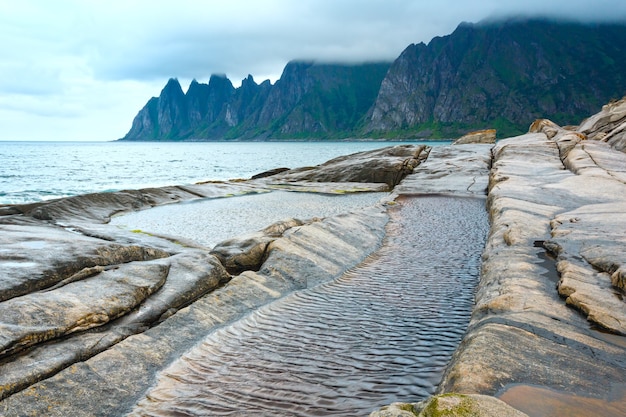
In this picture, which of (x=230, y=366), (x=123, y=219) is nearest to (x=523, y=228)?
(x=230, y=366)

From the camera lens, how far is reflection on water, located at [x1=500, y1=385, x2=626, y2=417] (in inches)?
218

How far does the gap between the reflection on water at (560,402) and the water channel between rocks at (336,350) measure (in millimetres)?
1834

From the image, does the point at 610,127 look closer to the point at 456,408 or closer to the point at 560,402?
the point at 560,402

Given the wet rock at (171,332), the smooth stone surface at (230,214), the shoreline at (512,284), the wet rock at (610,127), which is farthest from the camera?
the wet rock at (610,127)

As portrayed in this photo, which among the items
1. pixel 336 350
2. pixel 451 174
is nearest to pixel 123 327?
pixel 336 350

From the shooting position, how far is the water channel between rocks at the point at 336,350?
742cm

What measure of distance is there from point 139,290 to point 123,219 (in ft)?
66.2

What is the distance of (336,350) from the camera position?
9.31 metres

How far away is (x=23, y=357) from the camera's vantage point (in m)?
7.59

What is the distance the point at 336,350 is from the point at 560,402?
14.8 feet

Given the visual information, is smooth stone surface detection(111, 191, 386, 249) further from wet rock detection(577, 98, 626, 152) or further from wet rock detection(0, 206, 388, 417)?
wet rock detection(577, 98, 626, 152)

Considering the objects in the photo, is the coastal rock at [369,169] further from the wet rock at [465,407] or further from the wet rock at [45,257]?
the wet rock at [465,407]

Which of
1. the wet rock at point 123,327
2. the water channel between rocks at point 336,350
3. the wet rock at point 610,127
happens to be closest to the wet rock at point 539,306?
the water channel between rocks at point 336,350

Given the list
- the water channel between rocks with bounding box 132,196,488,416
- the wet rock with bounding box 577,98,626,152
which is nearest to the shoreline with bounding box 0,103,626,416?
the water channel between rocks with bounding box 132,196,488,416
